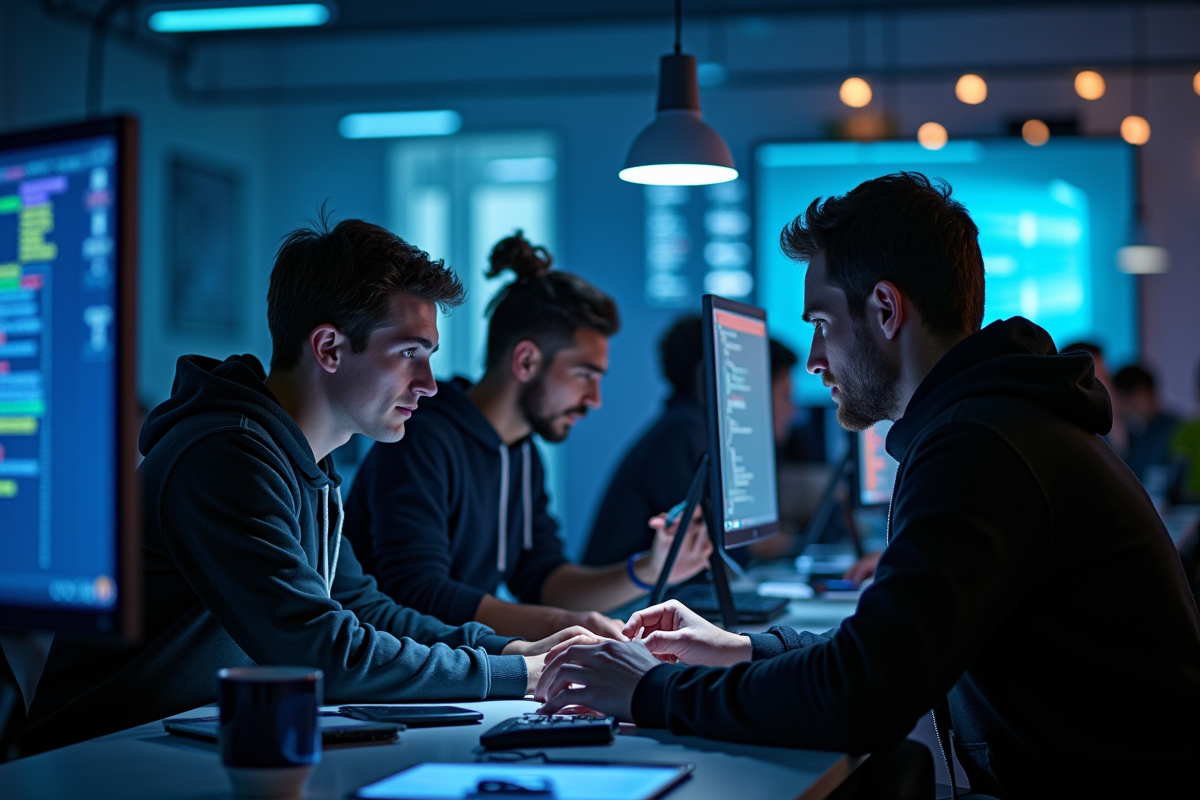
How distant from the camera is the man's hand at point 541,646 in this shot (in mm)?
1648

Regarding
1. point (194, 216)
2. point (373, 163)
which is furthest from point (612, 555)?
point (373, 163)

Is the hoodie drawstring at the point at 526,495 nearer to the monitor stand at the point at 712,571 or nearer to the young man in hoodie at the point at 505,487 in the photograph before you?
the young man in hoodie at the point at 505,487

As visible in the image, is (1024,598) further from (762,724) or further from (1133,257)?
(1133,257)

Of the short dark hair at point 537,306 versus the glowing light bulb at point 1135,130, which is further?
the glowing light bulb at point 1135,130

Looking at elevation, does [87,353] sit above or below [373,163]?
below

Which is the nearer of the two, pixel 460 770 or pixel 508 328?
pixel 460 770

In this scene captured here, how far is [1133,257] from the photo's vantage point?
6.13 meters

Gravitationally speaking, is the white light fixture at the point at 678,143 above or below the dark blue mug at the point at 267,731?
above

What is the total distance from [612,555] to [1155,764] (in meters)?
1.81

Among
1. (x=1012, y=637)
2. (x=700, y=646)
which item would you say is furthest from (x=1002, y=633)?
(x=700, y=646)

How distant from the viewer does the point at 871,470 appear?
3145 mm

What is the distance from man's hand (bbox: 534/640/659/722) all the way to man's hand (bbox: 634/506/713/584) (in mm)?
885

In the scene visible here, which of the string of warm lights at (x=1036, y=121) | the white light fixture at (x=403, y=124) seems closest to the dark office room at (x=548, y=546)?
the white light fixture at (x=403, y=124)

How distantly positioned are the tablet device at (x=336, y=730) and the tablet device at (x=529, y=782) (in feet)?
0.49
